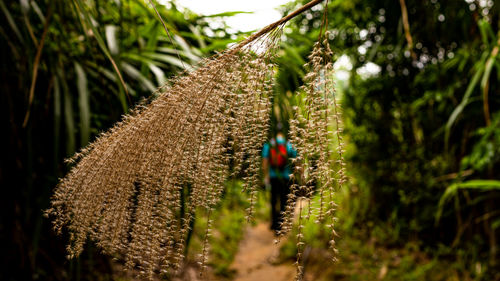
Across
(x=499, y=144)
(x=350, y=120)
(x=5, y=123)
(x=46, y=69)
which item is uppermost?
(x=350, y=120)

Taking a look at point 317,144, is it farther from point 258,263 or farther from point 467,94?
point 258,263

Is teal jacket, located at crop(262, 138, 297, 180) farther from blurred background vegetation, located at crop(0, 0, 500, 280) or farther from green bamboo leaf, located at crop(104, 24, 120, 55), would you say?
green bamboo leaf, located at crop(104, 24, 120, 55)

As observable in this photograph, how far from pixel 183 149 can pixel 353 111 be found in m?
3.35

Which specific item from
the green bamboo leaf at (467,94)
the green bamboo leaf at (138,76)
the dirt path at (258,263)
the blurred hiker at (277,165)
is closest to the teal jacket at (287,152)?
the blurred hiker at (277,165)

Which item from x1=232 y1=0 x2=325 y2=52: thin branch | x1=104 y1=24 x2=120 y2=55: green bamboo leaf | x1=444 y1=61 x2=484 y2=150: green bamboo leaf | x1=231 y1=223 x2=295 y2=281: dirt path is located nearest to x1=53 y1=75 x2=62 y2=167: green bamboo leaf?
x1=104 y1=24 x2=120 y2=55: green bamboo leaf

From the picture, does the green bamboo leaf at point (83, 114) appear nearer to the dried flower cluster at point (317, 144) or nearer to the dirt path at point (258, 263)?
the dried flower cluster at point (317, 144)

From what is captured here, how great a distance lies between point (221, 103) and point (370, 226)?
11.0 feet

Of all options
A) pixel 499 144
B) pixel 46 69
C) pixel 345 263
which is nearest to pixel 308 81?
pixel 46 69

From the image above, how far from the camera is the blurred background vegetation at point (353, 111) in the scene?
Result: 102 cm

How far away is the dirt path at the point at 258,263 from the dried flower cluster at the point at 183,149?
7.26 ft

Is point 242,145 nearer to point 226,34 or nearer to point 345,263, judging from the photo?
point 226,34

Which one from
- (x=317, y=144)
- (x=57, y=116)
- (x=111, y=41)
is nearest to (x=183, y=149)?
(x=317, y=144)

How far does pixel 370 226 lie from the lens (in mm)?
3393

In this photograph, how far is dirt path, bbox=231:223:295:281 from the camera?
3.02 m
